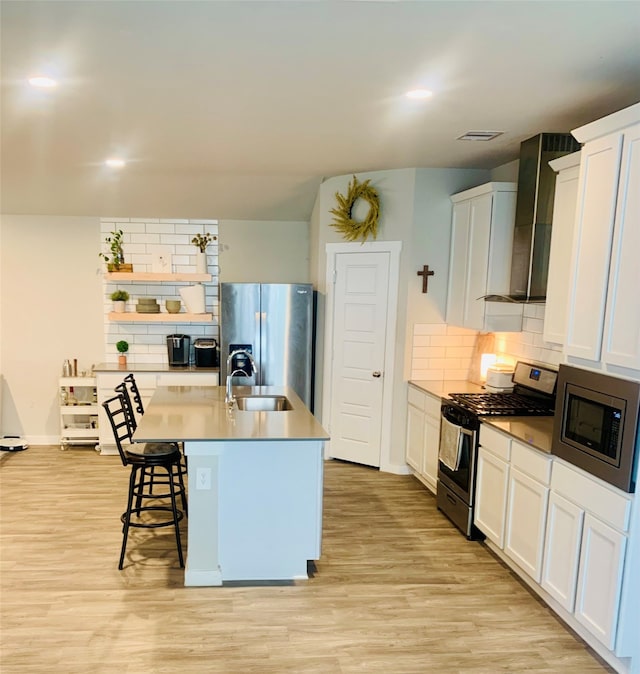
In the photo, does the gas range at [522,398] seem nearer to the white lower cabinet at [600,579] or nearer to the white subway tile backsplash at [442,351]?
the white subway tile backsplash at [442,351]

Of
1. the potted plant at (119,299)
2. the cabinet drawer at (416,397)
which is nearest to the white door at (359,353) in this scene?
the cabinet drawer at (416,397)

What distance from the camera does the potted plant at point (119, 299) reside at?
5211mm

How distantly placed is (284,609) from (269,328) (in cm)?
264

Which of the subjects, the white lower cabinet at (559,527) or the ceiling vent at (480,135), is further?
the ceiling vent at (480,135)

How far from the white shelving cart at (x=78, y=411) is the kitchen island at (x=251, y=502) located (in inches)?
99.2

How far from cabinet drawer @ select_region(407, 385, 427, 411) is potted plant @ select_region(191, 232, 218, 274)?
2.45m

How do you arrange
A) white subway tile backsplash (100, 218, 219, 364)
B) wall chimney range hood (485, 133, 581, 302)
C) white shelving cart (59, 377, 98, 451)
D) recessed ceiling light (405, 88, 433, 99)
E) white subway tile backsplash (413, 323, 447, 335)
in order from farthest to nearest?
white subway tile backsplash (100, 218, 219, 364), white shelving cart (59, 377, 98, 451), white subway tile backsplash (413, 323, 447, 335), wall chimney range hood (485, 133, 581, 302), recessed ceiling light (405, 88, 433, 99)

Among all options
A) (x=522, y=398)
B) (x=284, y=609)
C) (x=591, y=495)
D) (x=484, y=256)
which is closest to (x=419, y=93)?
(x=484, y=256)

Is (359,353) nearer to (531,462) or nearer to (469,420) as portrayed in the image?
(469,420)

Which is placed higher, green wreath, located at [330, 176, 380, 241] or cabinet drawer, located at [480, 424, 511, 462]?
green wreath, located at [330, 176, 380, 241]

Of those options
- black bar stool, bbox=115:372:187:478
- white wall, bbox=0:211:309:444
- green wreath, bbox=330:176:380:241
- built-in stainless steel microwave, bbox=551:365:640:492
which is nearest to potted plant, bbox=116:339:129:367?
white wall, bbox=0:211:309:444

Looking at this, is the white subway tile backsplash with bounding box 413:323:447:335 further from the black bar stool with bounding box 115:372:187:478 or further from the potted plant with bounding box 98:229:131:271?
the potted plant with bounding box 98:229:131:271

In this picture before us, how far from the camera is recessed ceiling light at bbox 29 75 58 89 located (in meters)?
2.44

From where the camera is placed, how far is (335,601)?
272cm
